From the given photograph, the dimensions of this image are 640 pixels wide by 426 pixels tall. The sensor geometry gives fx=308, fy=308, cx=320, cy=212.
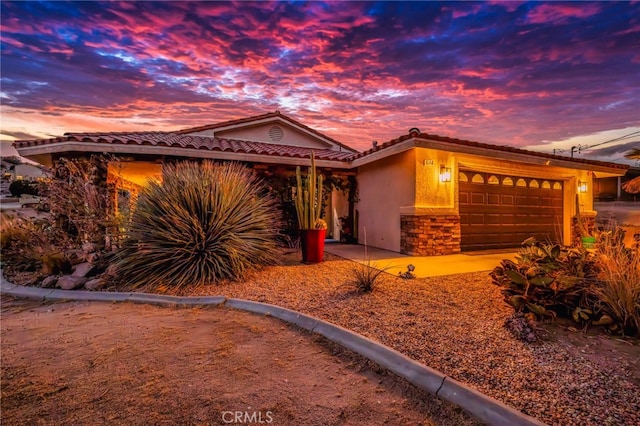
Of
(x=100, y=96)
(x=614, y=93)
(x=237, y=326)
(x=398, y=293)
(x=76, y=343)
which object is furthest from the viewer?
(x=100, y=96)

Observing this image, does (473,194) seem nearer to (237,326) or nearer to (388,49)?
(388,49)

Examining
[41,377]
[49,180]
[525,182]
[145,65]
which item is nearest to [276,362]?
[41,377]

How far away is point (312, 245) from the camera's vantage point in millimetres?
7039

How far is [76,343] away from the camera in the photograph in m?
3.19

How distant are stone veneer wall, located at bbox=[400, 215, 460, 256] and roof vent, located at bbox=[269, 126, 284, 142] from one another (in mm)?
7345

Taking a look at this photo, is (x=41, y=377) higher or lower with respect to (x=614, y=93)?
lower

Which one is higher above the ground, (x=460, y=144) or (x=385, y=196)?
(x=460, y=144)

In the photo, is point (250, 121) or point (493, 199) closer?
point (493, 199)

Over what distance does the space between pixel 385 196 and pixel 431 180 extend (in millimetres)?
1564

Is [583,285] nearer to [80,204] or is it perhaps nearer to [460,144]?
[460,144]

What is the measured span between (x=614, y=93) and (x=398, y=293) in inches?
374

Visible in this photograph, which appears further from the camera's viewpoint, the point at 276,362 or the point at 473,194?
the point at 473,194

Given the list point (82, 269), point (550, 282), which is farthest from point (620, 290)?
point (82, 269)

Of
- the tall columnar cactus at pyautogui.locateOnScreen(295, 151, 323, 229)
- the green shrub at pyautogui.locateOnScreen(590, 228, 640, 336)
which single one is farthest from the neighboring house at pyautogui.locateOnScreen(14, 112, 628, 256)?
the green shrub at pyautogui.locateOnScreen(590, 228, 640, 336)
